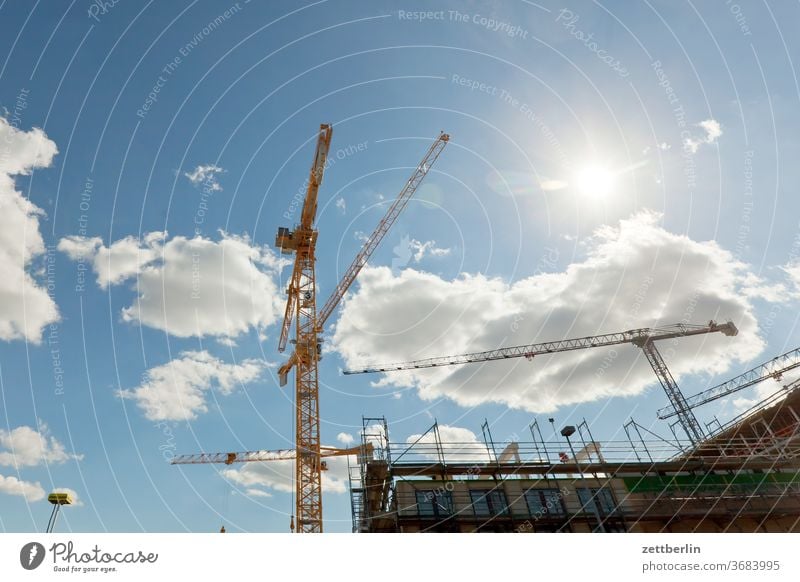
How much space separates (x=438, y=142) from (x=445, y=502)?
146ft

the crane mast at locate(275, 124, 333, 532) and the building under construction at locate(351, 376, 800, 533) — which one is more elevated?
the crane mast at locate(275, 124, 333, 532)

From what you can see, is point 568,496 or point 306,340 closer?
point 568,496

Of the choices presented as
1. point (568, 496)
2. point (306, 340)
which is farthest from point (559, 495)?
point (306, 340)

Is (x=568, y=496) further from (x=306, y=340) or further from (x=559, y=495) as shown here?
(x=306, y=340)

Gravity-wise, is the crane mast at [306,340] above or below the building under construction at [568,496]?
above

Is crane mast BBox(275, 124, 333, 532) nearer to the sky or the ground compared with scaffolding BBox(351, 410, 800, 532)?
nearer to the sky

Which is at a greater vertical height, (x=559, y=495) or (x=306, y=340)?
(x=306, y=340)

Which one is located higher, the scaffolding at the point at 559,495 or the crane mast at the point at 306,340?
the crane mast at the point at 306,340

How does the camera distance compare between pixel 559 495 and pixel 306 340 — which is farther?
pixel 306 340
